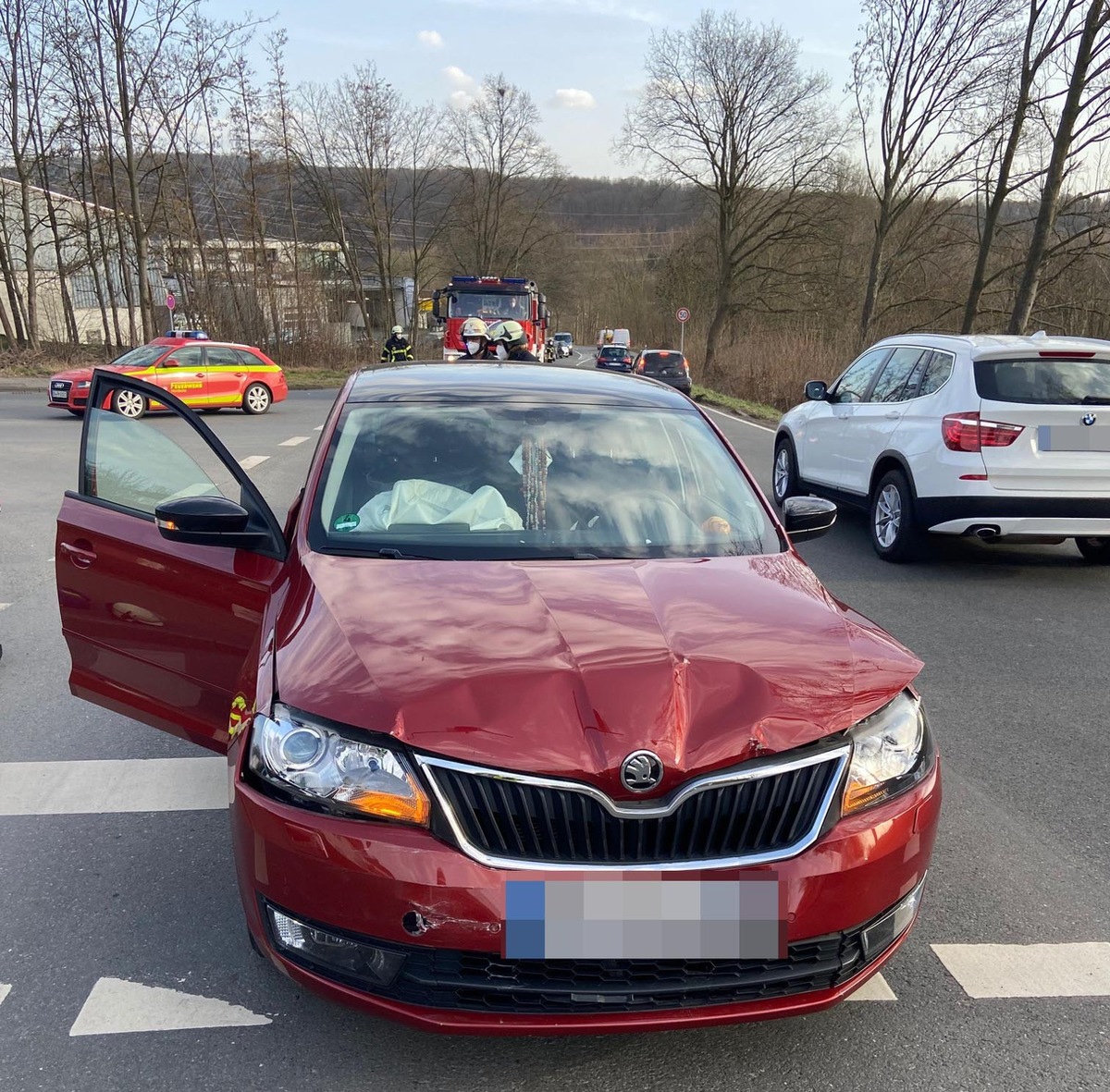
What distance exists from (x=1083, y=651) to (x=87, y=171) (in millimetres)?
37549

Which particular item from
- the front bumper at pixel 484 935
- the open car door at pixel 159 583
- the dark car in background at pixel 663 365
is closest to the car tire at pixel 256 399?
the dark car in background at pixel 663 365

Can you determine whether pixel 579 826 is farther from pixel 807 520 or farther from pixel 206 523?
pixel 807 520

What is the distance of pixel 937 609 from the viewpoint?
259 inches

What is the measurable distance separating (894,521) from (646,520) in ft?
16.8

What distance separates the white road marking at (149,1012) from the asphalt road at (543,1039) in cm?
2

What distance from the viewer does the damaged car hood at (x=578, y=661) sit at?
6.88 feet

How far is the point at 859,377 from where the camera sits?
894 cm

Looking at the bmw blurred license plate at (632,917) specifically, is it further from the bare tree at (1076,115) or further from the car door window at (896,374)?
the bare tree at (1076,115)

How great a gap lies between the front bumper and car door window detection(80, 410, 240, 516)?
1902 millimetres

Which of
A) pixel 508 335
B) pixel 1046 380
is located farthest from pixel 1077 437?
pixel 508 335

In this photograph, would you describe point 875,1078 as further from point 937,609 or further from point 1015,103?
point 1015,103

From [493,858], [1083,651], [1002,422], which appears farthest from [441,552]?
[1002,422]

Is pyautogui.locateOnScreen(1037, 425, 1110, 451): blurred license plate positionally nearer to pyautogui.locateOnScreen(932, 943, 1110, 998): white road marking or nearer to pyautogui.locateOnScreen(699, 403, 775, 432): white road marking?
pyautogui.locateOnScreen(932, 943, 1110, 998): white road marking

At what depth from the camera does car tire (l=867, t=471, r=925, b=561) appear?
7570 millimetres
